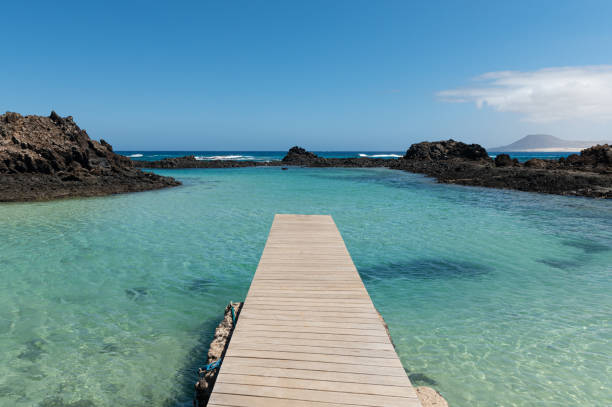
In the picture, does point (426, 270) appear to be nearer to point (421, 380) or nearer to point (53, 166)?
point (421, 380)

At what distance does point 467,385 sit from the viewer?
219 inches

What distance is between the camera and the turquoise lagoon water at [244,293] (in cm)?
559

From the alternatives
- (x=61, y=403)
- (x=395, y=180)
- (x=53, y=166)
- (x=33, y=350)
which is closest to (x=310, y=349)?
(x=61, y=403)

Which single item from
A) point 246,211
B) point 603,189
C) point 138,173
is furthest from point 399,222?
point 138,173

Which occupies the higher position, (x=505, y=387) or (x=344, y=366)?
(x=344, y=366)

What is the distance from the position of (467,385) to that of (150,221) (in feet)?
52.2

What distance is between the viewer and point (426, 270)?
420 inches

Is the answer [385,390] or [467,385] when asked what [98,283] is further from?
[467,385]

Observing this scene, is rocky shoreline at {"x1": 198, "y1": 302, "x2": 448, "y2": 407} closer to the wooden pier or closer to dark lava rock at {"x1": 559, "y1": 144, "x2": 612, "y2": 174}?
the wooden pier

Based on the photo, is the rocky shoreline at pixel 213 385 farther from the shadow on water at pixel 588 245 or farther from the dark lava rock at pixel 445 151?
the dark lava rock at pixel 445 151

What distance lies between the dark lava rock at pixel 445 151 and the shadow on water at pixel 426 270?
55.3 meters

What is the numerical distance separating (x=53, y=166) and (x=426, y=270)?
1224 inches

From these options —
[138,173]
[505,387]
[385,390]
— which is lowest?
[505,387]

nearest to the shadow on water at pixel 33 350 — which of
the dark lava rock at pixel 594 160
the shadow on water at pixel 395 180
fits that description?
the shadow on water at pixel 395 180
